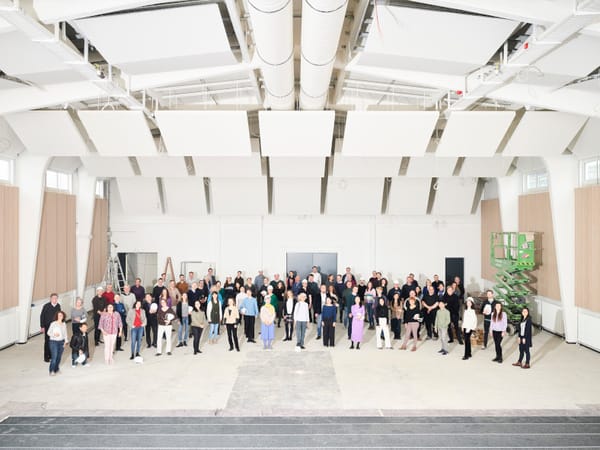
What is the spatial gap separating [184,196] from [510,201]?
10.5m

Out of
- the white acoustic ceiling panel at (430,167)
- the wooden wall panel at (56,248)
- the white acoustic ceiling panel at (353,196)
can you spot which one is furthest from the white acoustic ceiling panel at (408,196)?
the wooden wall panel at (56,248)

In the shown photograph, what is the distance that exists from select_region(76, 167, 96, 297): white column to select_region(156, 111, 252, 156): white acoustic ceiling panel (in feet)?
13.4

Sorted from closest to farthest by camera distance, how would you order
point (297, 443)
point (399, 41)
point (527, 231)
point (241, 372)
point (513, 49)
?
1. point (297, 443)
2. point (399, 41)
3. point (513, 49)
4. point (241, 372)
5. point (527, 231)

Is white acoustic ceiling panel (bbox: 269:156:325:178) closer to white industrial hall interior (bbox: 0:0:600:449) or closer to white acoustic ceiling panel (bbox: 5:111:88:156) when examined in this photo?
white industrial hall interior (bbox: 0:0:600:449)

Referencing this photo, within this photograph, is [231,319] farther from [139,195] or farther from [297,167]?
[139,195]

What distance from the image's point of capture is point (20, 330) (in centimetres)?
1088

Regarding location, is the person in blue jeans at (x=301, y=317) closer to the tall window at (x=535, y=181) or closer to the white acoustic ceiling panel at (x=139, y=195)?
the white acoustic ceiling panel at (x=139, y=195)

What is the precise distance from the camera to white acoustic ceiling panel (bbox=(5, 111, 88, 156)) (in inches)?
396

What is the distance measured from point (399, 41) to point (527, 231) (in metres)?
8.66

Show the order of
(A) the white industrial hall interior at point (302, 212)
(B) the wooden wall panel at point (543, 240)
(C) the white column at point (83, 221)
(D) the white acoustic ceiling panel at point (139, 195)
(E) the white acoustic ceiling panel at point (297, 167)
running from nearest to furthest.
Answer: (A) the white industrial hall interior at point (302, 212) < (B) the wooden wall panel at point (543, 240) < (E) the white acoustic ceiling panel at point (297, 167) < (C) the white column at point (83, 221) < (D) the white acoustic ceiling panel at point (139, 195)

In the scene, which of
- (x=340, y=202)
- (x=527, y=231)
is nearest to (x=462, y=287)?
(x=527, y=231)

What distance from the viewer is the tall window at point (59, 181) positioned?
40.6 ft

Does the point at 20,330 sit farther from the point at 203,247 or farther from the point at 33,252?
the point at 203,247

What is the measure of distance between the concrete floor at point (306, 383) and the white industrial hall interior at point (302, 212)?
0.21 feet
